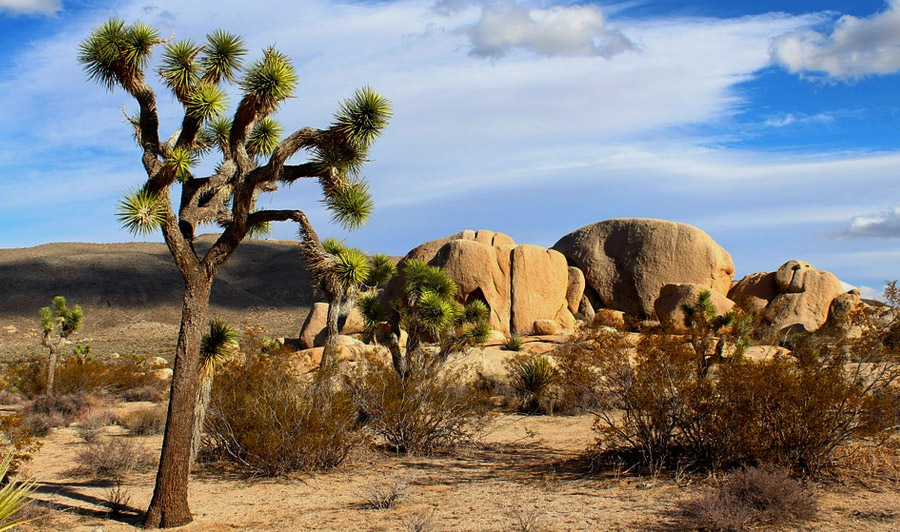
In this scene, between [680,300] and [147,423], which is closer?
[147,423]

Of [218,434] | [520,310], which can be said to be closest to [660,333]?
[218,434]

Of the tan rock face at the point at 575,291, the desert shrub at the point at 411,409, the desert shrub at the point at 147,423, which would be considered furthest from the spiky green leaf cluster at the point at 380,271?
the tan rock face at the point at 575,291

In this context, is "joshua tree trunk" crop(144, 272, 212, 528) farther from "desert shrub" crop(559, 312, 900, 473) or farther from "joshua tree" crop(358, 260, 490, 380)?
"joshua tree" crop(358, 260, 490, 380)

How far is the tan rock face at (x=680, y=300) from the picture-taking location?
95.9ft

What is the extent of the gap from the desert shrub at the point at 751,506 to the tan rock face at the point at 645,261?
24.1m

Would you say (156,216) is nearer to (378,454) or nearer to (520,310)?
(378,454)

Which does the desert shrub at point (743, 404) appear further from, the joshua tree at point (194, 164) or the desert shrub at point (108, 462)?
the desert shrub at point (108, 462)

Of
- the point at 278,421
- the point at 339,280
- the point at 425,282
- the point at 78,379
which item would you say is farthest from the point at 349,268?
the point at 78,379

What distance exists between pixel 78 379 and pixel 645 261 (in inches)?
845

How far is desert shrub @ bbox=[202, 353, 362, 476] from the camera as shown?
37.2 ft

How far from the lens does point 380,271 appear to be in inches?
621

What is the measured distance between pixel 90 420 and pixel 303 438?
7.58 m

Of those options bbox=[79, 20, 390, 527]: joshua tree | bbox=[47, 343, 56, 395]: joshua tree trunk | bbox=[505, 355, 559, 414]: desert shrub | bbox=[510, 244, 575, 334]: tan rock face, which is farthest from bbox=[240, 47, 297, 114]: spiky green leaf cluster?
bbox=[510, 244, 575, 334]: tan rock face

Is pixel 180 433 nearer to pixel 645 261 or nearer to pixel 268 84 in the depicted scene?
pixel 268 84
